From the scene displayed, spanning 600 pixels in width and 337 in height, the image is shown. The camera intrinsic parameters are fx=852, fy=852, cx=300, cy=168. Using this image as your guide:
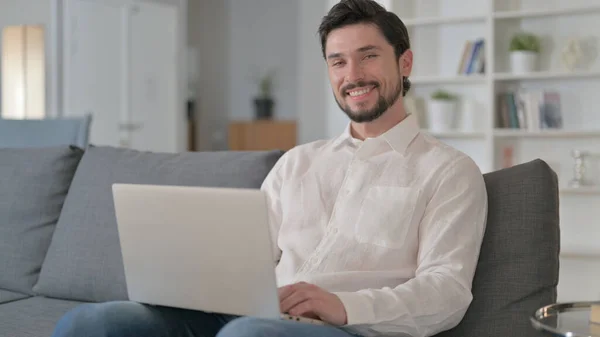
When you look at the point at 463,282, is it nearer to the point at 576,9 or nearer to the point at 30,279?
the point at 30,279

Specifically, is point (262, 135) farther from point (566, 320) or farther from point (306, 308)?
point (566, 320)

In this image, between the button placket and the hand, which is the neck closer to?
the button placket

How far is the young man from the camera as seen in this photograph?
1578 millimetres

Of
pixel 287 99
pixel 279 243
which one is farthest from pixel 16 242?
pixel 287 99

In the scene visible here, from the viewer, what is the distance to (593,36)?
178 inches

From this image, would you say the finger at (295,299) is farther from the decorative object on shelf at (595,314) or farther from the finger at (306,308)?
the decorative object on shelf at (595,314)

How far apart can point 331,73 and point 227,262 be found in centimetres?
70

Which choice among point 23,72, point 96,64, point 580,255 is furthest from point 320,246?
point 96,64

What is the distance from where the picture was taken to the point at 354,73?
194 centimetres

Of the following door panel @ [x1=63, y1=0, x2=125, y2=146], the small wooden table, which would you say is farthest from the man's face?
door panel @ [x1=63, y1=0, x2=125, y2=146]

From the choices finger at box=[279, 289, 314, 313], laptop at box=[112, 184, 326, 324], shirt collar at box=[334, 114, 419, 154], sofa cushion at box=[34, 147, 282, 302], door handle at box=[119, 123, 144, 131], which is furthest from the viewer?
door handle at box=[119, 123, 144, 131]

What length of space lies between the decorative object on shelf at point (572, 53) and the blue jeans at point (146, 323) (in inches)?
130

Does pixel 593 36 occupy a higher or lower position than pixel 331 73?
higher

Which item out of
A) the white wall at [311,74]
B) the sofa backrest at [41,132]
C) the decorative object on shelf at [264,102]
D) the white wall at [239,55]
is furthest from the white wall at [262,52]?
the sofa backrest at [41,132]
